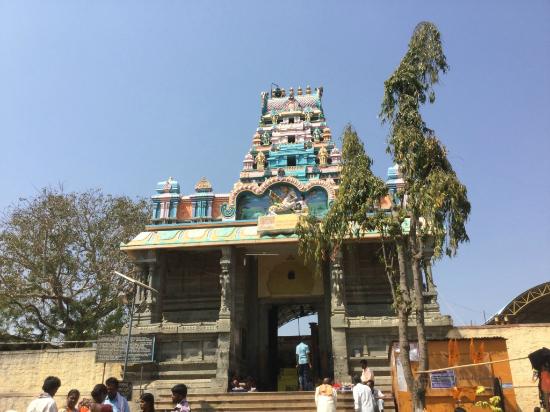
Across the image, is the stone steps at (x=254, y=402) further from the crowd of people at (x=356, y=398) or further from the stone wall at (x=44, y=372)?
the stone wall at (x=44, y=372)

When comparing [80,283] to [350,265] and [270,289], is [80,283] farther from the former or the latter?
[350,265]

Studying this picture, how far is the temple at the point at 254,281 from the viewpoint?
49.2 feet

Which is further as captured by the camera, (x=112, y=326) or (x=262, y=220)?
(x=112, y=326)

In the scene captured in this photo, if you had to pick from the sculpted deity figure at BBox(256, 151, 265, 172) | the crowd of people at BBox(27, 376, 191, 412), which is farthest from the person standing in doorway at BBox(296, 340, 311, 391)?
the crowd of people at BBox(27, 376, 191, 412)

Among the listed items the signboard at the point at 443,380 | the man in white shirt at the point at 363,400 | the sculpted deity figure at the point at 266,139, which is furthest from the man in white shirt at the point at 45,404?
the sculpted deity figure at the point at 266,139

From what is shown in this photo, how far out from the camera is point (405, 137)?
31.1 ft

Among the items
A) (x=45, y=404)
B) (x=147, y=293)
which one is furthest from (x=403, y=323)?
(x=147, y=293)

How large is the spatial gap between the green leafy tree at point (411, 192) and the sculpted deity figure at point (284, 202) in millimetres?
6424

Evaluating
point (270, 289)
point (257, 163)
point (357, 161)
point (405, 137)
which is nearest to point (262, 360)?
point (270, 289)

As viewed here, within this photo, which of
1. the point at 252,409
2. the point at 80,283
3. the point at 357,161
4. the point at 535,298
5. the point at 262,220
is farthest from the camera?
the point at 80,283

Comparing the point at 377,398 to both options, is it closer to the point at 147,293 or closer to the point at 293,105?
the point at 147,293

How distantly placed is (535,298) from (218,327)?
13708 mm

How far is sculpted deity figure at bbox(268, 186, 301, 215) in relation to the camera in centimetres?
1733

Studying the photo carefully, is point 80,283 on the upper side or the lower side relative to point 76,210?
lower
